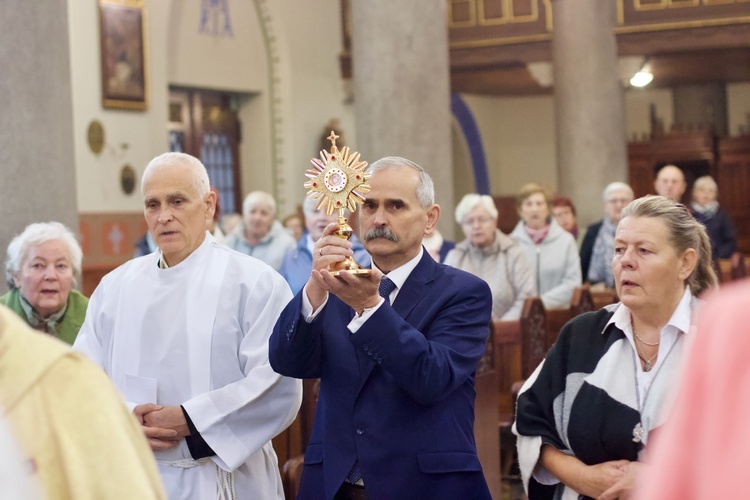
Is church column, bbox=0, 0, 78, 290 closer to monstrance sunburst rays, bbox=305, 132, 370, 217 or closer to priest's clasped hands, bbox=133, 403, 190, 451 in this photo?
priest's clasped hands, bbox=133, 403, 190, 451

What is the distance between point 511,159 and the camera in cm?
2327

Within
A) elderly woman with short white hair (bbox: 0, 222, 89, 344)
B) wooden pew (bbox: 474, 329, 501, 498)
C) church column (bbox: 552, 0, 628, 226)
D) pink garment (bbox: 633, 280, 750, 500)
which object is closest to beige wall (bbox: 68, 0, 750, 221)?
church column (bbox: 552, 0, 628, 226)

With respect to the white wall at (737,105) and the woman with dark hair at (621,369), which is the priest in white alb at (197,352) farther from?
the white wall at (737,105)

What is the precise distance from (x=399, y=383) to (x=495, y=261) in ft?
15.4

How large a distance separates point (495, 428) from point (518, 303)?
242 centimetres

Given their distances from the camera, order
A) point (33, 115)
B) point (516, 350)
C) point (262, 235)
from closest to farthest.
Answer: point (33, 115), point (516, 350), point (262, 235)

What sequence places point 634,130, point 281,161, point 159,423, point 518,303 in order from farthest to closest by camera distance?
point 634,130 → point 281,161 → point 518,303 → point 159,423

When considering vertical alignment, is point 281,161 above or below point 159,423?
above

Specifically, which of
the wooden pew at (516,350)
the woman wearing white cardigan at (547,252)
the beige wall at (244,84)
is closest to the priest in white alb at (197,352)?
the wooden pew at (516,350)

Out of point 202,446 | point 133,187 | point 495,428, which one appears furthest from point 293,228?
point 202,446

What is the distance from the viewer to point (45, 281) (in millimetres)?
4762

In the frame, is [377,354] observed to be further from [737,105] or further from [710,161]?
[737,105]

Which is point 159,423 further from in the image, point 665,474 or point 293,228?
point 293,228

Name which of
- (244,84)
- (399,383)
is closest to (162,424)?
(399,383)
